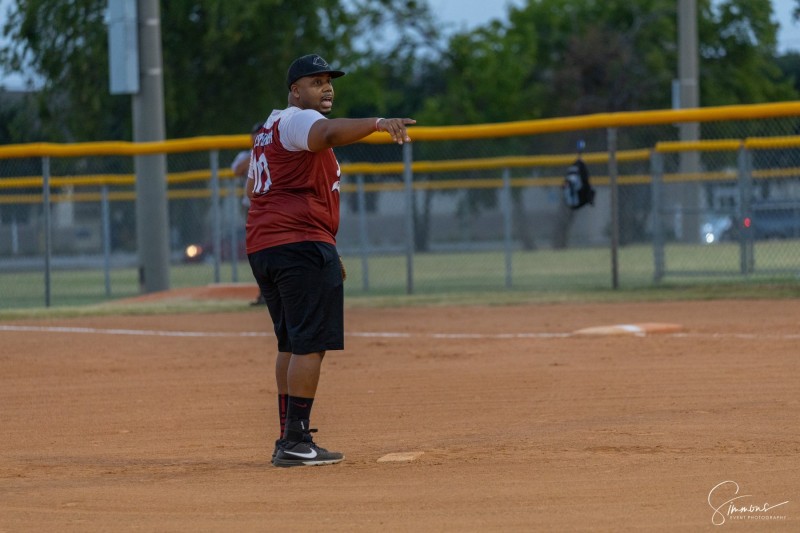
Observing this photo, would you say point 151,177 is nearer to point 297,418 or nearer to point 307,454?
point 297,418

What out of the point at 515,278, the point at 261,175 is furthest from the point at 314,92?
the point at 515,278

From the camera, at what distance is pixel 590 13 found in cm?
5266

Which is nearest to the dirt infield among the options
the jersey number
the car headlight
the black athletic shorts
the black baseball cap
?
the black athletic shorts

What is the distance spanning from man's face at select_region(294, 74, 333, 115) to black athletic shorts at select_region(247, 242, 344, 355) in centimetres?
66

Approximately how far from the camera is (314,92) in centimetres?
602

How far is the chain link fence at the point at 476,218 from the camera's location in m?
16.9

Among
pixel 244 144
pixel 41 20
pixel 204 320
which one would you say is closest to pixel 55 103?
pixel 41 20

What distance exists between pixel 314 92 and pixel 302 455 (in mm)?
1720

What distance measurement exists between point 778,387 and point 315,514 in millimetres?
4037

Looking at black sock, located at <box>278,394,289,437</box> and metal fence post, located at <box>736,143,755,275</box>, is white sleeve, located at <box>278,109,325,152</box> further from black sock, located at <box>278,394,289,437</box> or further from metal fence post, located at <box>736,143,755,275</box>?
metal fence post, located at <box>736,143,755,275</box>

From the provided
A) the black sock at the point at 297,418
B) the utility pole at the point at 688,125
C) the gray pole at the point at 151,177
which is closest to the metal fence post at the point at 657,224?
the utility pole at the point at 688,125

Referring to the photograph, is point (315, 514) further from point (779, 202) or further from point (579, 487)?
point (779, 202)

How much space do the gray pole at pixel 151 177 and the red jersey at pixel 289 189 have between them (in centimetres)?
1173
